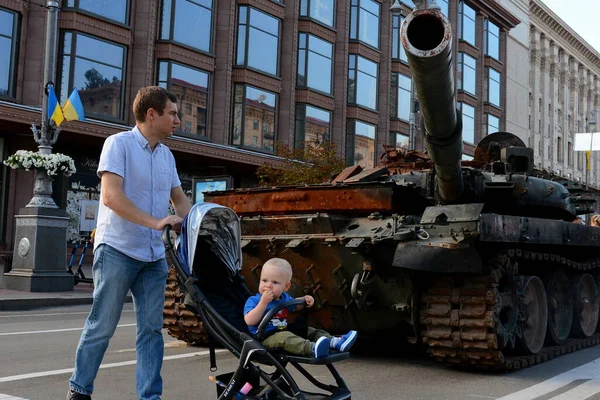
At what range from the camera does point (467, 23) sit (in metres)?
44.1

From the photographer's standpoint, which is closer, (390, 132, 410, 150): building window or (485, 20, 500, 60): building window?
(390, 132, 410, 150): building window

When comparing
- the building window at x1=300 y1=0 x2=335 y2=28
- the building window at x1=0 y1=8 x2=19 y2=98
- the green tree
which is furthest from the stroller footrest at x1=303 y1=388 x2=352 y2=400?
the building window at x1=300 y1=0 x2=335 y2=28

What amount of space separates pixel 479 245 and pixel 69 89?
18040 millimetres

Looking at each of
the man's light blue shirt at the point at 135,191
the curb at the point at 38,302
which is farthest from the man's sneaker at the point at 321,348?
the curb at the point at 38,302

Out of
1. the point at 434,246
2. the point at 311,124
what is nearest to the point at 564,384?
the point at 434,246

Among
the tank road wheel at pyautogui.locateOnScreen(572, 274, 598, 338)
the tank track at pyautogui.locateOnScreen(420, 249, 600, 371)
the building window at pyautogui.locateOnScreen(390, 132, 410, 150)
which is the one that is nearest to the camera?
the tank track at pyautogui.locateOnScreen(420, 249, 600, 371)

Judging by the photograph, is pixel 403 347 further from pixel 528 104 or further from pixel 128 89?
pixel 528 104

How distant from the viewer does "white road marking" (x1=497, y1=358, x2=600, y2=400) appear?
5.83 m

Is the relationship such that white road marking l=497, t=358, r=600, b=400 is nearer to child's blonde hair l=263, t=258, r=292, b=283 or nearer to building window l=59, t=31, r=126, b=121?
child's blonde hair l=263, t=258, r=292, b=283

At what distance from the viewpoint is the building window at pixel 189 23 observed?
25656 millimetres

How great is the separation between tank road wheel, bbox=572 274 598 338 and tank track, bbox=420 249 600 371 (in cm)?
239

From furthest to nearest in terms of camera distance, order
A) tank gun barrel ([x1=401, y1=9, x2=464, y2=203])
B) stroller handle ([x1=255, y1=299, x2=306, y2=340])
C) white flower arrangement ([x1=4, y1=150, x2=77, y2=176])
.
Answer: white flower arrangement ([x1=4, y1=150, x2=77, y2=176]), tank gun barrel ([x1=401, y1=9, x2=464, y2=203]), stroller handle ([x1=255, y1=299, x2=306, y2=340])

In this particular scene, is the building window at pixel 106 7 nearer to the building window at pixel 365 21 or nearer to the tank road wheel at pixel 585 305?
the building window at pixel 365 21

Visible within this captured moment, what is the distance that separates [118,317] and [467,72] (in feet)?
136
